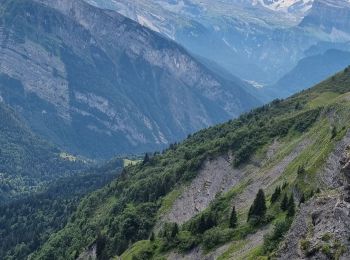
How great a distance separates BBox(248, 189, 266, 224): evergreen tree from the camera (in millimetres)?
103144

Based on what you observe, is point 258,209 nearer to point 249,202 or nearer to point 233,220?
point 233,220

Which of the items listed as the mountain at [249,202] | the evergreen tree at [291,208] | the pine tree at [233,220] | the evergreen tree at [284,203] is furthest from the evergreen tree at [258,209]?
the evergreen tree at [291,208]

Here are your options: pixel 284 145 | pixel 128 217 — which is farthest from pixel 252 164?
pixel 128 217

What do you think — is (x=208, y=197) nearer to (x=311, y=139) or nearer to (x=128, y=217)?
(x=128, y=217)

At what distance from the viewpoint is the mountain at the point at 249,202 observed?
63.8 metres

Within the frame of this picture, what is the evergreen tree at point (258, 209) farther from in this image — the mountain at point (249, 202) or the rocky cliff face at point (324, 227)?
the rocky cliff face at point (324, 227)

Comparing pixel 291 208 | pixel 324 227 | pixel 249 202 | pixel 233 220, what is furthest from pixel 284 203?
pixel 324 227

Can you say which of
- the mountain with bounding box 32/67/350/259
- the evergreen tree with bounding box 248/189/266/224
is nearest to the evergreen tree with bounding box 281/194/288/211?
the mountain with bounding box 32/67/350/259

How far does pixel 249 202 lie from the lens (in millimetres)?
132875

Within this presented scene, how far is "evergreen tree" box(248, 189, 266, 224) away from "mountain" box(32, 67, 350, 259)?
157 millimetres

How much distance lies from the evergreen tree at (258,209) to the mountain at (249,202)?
16 cm

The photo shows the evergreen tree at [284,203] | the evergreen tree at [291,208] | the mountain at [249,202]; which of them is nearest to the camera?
the mountain at [249,202]

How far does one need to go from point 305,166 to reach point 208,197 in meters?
54.0

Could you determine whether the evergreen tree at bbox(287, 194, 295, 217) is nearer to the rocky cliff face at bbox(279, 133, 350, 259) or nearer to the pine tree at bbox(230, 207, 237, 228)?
the pine tree at bbox(230, 207, 237, 228)
